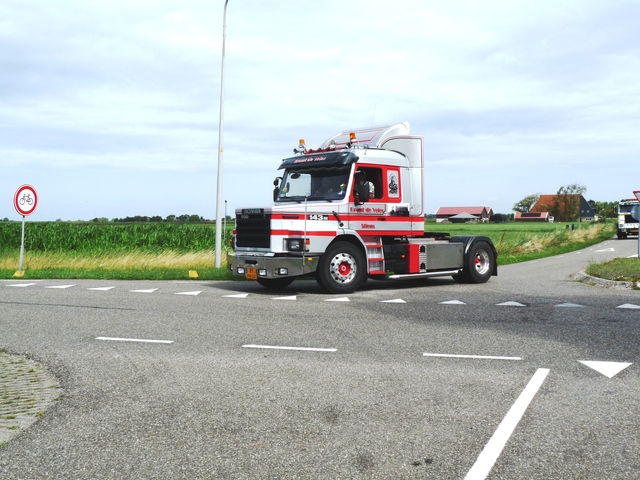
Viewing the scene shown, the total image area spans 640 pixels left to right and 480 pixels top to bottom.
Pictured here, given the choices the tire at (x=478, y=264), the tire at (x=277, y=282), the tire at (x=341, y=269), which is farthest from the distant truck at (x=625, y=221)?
the tire at (x=341, y=269)

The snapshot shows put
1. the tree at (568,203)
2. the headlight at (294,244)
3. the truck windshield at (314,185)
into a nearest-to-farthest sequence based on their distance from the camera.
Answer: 1. the headlight at (294,244)
2. the truck windshield at (314,185)
3. the tree at (568,203)

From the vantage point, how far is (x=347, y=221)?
543 inches

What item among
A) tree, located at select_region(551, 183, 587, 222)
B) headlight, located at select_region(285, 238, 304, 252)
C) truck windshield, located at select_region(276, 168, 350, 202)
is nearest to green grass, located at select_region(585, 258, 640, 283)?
truck windshield, located at select_region(276, 168, 350, 202)

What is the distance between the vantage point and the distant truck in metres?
51.3

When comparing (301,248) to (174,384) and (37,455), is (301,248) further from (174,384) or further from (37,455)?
(37,455)

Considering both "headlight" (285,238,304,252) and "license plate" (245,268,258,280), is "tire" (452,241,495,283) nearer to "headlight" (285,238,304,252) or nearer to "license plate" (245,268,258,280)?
"headlight" (285,238,304,252)

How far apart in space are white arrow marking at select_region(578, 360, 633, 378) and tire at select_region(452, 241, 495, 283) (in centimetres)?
896

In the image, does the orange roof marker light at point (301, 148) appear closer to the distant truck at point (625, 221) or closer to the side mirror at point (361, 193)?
the side mirror at point (361, 193)

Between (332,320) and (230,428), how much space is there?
Result: 17.8ft

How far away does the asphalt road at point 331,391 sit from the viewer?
13.6 ft

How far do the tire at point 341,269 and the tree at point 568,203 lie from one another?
147887 millimetres

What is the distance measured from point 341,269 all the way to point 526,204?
178 meters

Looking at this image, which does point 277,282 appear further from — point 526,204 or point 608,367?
point 526,204

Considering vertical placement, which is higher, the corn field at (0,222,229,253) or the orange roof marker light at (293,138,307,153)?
the orange roof marker light at (293,138,307,153)
